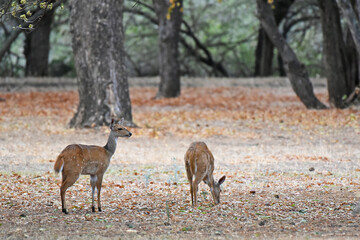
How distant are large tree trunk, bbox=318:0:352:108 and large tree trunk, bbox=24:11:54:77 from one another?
11810 mm

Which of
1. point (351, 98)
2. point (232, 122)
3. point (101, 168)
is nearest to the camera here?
point (101, 168)

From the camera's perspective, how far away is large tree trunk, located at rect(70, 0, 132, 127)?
1484 centimetres

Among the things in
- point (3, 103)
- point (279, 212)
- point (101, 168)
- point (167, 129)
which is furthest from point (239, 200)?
point (3, 103)

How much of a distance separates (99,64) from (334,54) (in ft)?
23.7

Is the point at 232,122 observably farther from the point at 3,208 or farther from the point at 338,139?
the point at 3,208

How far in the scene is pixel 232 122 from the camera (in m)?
16.8

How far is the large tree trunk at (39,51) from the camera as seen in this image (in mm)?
26359

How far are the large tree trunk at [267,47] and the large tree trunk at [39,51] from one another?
30.6 feet

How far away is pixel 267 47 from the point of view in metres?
28.9

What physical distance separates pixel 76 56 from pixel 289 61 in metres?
6.41

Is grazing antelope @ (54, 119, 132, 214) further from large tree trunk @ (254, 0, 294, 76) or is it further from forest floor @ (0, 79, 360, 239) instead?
large tree trunk @ (254, 0, 294, 76)

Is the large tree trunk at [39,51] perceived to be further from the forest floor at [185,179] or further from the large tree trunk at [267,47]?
the large tree trunk at [267,47]

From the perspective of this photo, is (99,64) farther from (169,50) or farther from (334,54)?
(169,50)

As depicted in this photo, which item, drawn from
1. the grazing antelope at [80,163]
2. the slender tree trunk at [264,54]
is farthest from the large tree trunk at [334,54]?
the grazing antelope at [80,163]
